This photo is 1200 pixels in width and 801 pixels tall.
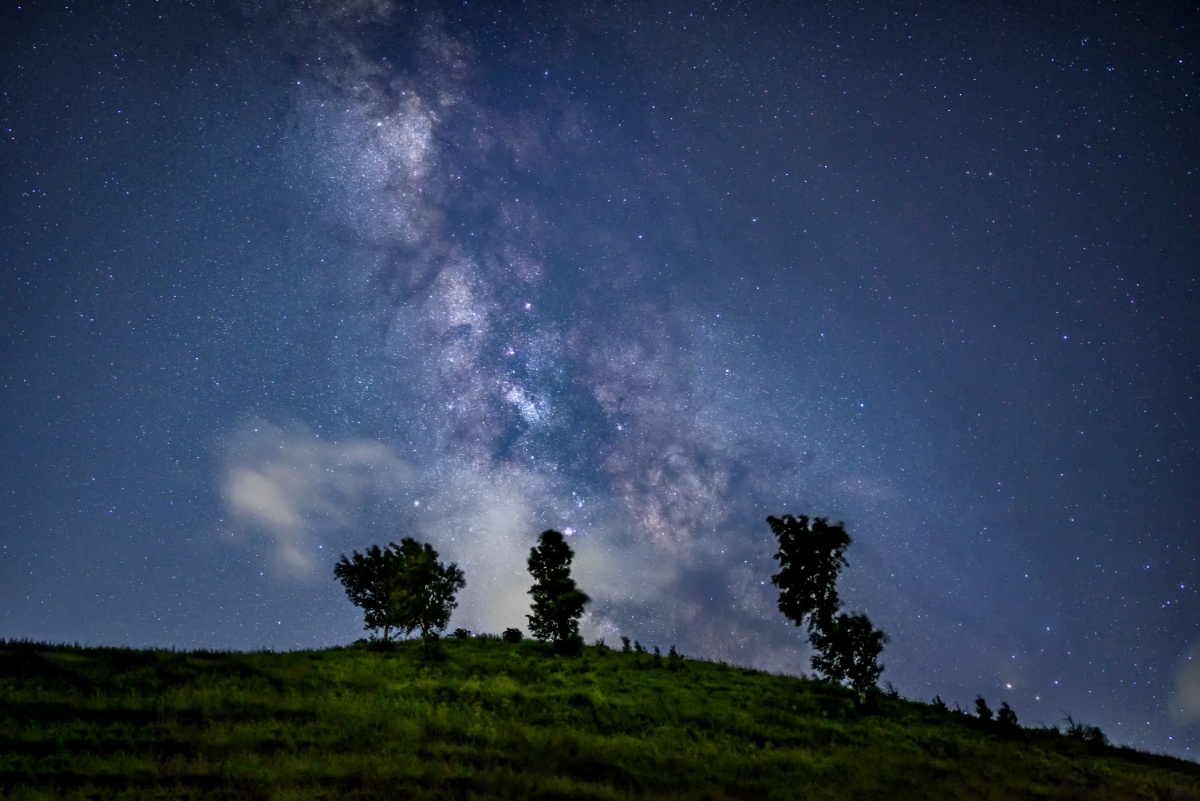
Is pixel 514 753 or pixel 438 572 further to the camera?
pixel 438 572

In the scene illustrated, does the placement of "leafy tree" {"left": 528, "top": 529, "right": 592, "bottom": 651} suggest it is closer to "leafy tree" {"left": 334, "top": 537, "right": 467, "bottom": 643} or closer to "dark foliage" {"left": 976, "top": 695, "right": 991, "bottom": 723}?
"leafy tree" {"left": 334, "top": 537, "right": 467, "bottom": 643}

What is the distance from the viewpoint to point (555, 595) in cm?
5006

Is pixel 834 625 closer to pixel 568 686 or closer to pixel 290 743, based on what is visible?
pixel 568 686

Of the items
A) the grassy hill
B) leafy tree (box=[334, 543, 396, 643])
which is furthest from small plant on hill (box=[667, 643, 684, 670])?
leafy tree (box=[334, 543, 396, 643])

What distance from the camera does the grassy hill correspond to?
16.2 m

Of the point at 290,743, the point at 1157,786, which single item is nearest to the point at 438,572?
the point at 290,743

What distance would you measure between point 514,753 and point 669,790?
16.1ft

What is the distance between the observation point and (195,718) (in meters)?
20.6

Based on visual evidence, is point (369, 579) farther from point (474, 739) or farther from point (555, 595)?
point (474, 739)

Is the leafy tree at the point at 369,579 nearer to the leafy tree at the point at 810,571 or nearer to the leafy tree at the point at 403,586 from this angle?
the leafy tree at the point at 403,586

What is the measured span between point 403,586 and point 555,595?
1152 cm

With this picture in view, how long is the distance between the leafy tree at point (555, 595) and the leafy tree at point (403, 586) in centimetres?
627

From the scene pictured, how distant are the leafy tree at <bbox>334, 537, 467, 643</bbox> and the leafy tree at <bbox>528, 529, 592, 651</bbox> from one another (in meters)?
6.27

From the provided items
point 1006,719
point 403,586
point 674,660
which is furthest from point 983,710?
point 403,586
